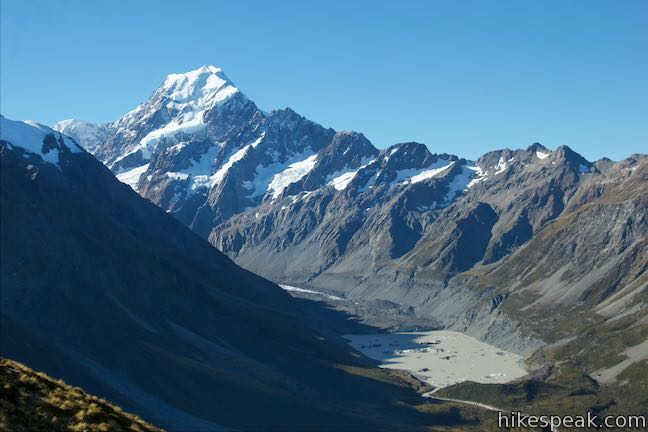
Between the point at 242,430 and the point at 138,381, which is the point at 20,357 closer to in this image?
the point at 138,381

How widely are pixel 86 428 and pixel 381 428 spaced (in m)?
172

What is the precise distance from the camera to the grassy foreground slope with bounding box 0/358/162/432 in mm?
34494

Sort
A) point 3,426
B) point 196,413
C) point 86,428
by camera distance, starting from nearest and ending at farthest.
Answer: point 3,426 < point 86,428 < point 196,413

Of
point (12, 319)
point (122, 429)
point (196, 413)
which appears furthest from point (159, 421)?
point (122, 429)

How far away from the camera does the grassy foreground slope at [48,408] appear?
3449cm

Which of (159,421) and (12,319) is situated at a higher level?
(12,319)

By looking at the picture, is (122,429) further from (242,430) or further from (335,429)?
(335,429)

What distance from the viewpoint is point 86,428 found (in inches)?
1414

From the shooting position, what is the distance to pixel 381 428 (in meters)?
200

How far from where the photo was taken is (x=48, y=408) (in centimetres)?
3622

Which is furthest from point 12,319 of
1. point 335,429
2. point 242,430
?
point 335,429

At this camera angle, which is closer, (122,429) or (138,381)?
(122,429)

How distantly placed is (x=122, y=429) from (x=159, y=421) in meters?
142

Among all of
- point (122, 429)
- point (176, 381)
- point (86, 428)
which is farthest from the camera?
point (176, 381)
